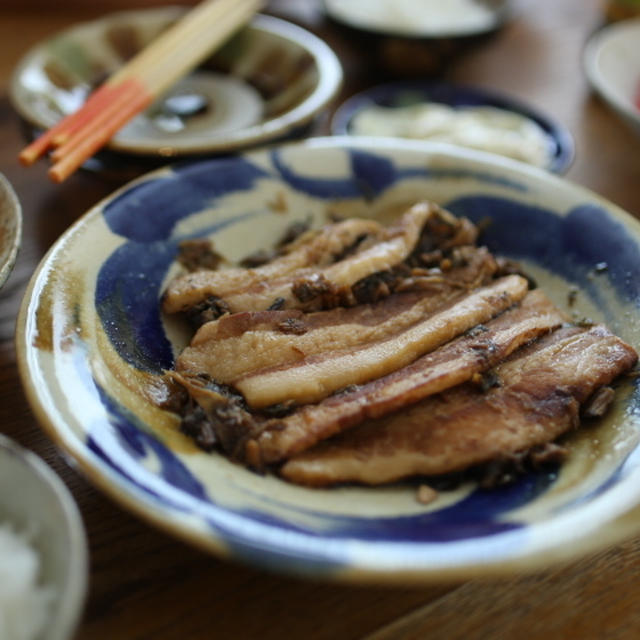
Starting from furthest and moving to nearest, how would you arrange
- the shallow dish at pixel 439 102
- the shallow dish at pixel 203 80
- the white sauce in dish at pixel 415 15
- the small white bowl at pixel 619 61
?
the white sauce in dish at pixel 415 15 → the small white bowl at pixel 619 61 → the shallow dish at pixel 439 102 → the shallow dish at pixel 203 80

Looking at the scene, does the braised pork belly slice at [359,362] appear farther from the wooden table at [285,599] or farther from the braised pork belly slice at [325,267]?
the wooden table at [285,599]

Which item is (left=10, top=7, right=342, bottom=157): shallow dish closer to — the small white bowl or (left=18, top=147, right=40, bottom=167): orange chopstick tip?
(left=18, top=147, right=40, bottom=167): orange chopstick tip

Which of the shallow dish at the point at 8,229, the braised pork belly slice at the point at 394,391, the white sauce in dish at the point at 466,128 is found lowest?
the braised pork belly slice at the point at 394,391

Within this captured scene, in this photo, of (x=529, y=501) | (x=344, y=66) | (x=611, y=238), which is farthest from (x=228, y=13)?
(x=529, y=501)

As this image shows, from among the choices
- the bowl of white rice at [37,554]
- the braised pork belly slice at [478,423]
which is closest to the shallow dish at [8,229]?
the bowl of white rice at [37,554]

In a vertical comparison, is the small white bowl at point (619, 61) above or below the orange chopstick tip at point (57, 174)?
above

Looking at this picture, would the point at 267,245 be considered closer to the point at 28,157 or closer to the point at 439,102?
the point at 28,157
